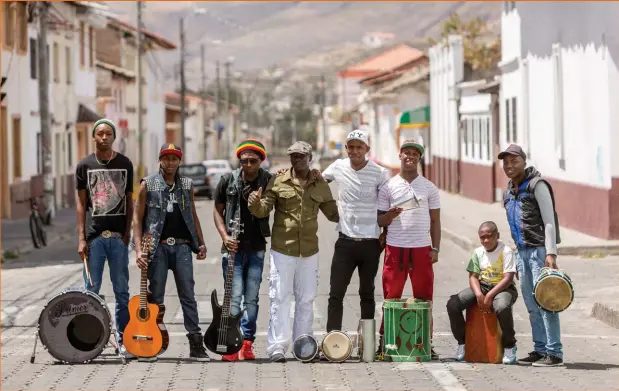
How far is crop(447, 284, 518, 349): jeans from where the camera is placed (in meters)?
11.7

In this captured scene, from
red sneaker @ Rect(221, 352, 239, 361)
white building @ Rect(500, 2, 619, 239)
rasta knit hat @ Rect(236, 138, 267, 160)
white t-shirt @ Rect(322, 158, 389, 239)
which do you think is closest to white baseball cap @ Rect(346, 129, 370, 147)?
white t-shirt @ Rect(322, 158, 389, 239)

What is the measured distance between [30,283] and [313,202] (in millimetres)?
9625

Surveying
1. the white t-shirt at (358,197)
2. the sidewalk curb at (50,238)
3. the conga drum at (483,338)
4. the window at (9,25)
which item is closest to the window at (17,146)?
the window at (9,25)

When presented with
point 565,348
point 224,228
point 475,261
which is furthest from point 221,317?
point 565,348

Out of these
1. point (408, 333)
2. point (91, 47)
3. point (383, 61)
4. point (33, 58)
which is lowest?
point (408, 333)

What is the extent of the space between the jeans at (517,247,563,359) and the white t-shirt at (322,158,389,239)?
1.27 metres

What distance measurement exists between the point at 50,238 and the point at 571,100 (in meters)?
11.6

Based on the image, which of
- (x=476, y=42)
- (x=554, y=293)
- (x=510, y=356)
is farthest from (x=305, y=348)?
(x=476, y=42)

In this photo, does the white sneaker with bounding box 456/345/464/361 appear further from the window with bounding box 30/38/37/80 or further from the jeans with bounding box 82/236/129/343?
the window with bounding box 30/38/37/80

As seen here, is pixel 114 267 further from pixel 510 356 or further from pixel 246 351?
pixel 510 356

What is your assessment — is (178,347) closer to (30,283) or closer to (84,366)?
(84,366)

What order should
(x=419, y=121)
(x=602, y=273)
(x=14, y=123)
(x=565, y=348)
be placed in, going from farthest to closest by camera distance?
(x=419, y=121)
(x=14, y=123)
(x=602, y=273)
(x=565, y=348)

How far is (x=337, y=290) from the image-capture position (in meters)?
12.1

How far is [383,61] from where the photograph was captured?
449 feet
